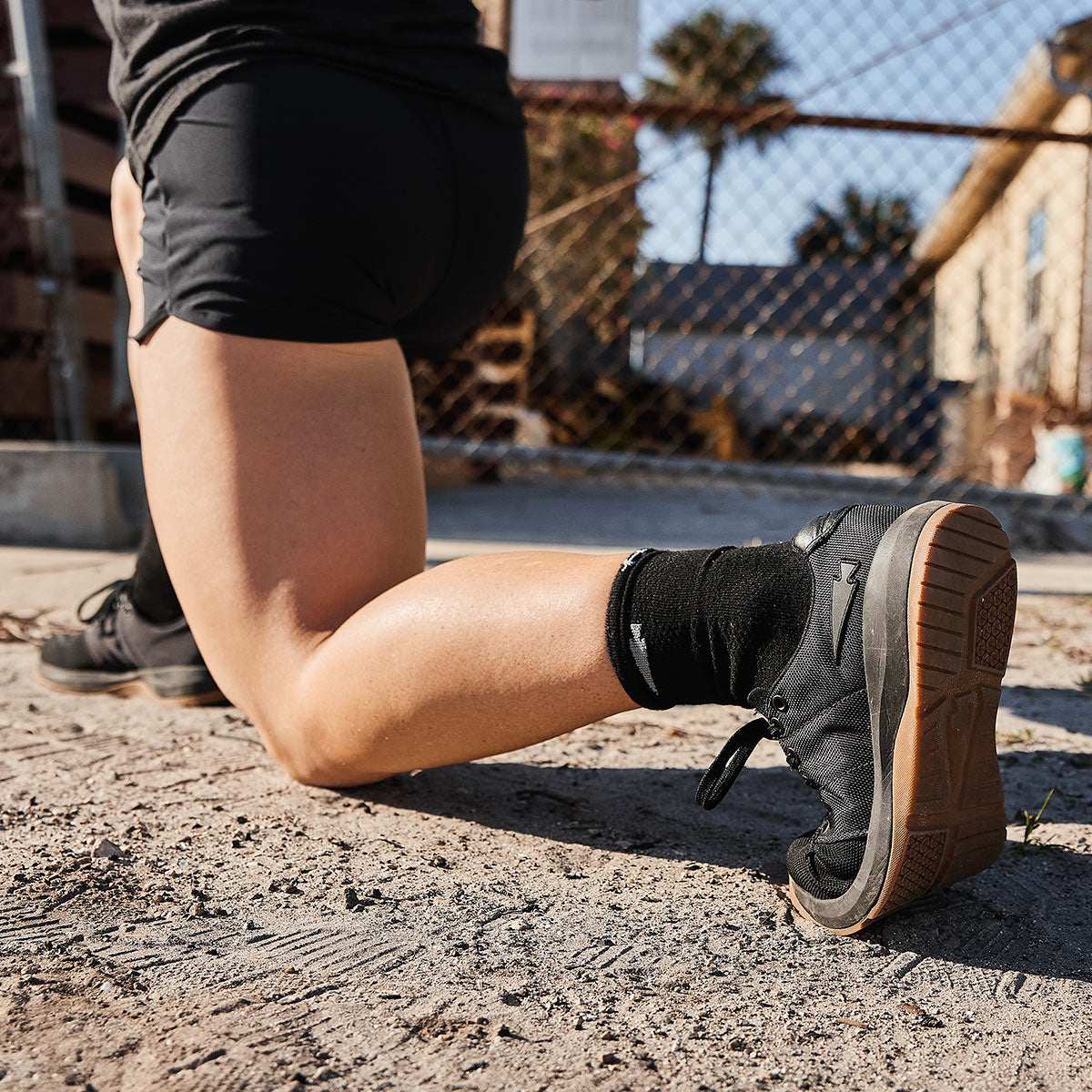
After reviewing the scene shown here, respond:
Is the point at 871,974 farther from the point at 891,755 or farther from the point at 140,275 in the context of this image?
the point at 140,275

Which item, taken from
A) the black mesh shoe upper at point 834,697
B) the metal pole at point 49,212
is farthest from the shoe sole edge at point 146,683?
the metal pole at point 49,212

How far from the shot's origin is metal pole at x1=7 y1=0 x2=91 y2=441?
356 cm

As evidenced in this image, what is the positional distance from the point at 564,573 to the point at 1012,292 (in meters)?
12.1

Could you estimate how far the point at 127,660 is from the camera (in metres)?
1.78

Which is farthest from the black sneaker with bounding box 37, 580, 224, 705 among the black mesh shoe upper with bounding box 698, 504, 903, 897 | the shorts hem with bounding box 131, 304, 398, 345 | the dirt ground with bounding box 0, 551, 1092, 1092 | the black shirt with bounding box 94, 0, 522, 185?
the black mesh shoe upper with bounding box 698, 504, 903, 897

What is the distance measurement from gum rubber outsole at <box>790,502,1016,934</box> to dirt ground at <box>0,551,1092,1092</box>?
0.10 metres

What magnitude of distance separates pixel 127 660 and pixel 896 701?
1325mm

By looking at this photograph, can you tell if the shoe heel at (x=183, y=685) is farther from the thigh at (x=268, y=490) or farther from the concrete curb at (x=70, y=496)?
the concrete curb at (x=70, y=496)

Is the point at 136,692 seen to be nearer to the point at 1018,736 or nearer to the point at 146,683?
the point at 146,683

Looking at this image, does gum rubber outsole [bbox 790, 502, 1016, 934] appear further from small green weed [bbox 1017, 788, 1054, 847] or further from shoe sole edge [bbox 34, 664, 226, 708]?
shoe sole edge [bbox 34, 664, 226, 708]

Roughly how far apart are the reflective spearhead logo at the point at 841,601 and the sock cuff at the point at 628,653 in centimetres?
17

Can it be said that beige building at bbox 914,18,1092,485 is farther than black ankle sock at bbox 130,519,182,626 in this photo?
Yes

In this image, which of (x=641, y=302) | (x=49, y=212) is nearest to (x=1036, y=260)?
(x=641, y=302)

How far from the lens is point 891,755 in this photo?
94 centimetres
